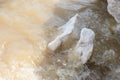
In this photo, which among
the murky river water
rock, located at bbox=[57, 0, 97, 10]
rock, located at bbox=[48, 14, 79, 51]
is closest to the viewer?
the murky river water

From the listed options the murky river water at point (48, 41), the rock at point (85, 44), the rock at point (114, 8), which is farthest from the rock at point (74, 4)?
the rock at point (85, 44)

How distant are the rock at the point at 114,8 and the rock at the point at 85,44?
0.61 metres

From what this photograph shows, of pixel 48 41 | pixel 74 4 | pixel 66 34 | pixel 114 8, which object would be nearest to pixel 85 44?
pixel 66 34

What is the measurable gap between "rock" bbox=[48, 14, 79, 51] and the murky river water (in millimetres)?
70

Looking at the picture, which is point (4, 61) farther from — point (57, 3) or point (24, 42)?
point (57, 3)

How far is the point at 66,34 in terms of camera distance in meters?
3.45

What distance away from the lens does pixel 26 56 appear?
3.33 m

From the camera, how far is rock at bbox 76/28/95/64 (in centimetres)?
324

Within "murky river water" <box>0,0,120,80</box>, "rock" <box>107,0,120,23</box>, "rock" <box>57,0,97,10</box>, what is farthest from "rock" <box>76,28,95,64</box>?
"rock" <box>57,0,97,10</box>

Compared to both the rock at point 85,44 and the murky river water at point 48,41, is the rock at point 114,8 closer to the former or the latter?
the murky river water at point 48,41

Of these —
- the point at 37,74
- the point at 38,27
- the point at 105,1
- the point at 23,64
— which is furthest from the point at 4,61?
the point at 105,1

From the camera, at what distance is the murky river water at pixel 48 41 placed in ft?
10.3

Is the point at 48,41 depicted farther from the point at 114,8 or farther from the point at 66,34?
the point at 114,8

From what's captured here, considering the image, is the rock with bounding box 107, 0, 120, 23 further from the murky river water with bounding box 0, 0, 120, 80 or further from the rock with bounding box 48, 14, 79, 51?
the rock with bounding box 48, 14, 79, 51
